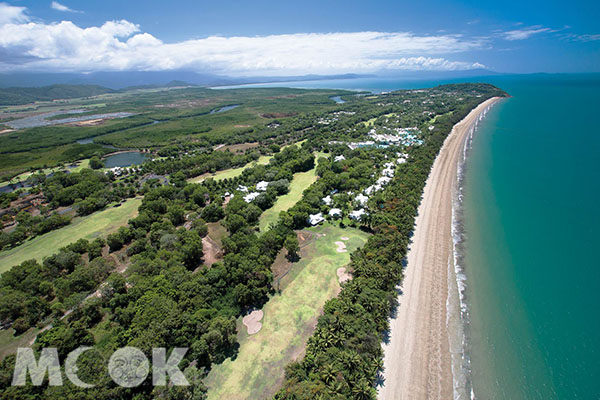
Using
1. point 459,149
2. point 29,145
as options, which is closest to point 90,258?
point 459,149

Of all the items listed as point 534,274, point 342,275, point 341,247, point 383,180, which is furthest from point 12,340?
point 534,274

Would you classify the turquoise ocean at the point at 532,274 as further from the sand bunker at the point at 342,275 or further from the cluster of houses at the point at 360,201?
the cluster of houses at the point at 360,201

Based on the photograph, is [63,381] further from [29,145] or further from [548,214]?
[29,145]

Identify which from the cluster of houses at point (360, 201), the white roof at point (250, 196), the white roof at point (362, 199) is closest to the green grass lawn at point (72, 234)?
the white roof at point (250, 196)

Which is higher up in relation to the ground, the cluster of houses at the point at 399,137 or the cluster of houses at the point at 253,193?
the cluster of houses at the point at 399,137

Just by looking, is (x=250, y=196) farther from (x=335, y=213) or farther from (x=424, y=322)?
(x=424, y=322)
